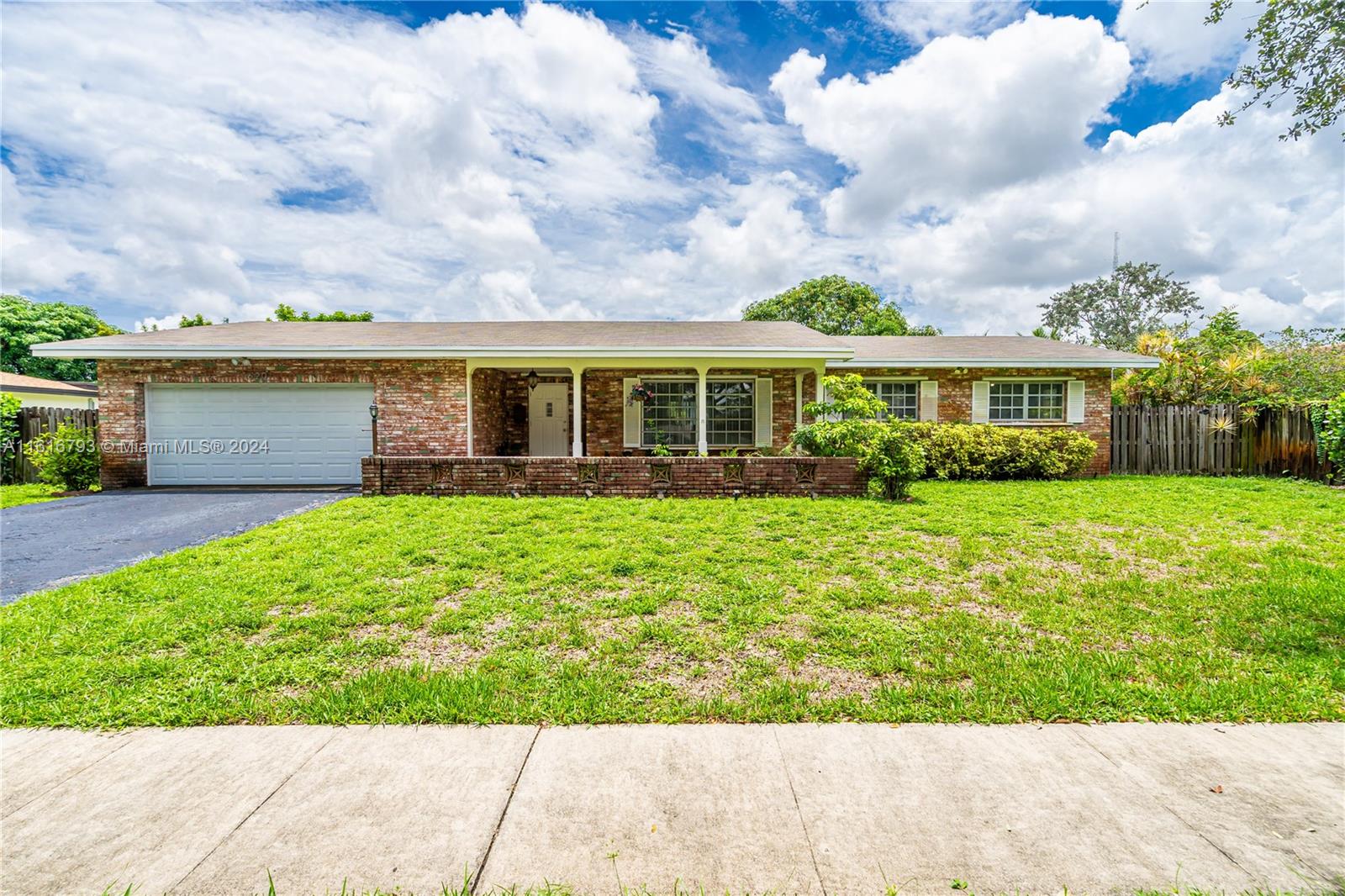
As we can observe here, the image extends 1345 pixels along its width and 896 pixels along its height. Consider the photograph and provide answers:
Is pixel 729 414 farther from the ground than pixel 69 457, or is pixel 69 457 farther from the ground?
pixel 729 414

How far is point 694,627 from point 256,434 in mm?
11530

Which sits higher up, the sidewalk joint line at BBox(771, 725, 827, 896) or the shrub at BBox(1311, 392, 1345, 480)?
the shrub at BBox(1311, 392, 1345, 480)

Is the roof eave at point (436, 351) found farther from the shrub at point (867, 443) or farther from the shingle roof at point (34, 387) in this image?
the shingle roof at point (34, 387)

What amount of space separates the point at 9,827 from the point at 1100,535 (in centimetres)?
923

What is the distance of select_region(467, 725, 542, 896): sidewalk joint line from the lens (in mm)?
1949

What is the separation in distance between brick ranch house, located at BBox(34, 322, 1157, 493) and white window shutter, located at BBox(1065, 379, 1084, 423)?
0.09ft

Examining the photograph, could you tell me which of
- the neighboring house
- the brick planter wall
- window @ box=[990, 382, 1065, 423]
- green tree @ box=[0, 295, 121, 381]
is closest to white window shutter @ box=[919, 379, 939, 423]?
window @ box=[990, 382, 1065, 423]

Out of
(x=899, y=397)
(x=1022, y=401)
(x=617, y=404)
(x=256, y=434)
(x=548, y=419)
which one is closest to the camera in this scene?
(x=256, y=434)

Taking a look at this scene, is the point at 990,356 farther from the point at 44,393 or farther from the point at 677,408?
the point at 44,393

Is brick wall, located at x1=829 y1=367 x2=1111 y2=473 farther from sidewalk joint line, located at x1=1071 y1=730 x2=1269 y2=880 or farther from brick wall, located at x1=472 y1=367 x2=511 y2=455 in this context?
sidewalk joint line, located at x1=1071 y1=730 x2=1269 y2=880

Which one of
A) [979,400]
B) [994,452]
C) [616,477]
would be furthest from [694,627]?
[979,400]

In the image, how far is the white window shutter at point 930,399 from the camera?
541 inches

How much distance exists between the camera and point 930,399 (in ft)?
45.1

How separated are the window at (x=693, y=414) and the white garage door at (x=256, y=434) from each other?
611 cm
